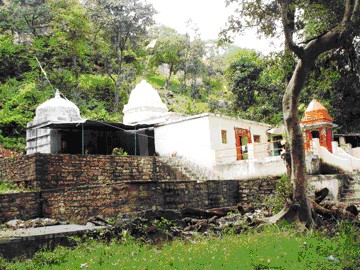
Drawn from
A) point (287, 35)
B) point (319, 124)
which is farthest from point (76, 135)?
point (287, 35)

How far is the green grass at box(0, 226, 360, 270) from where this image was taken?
6.17m

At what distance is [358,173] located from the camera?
18.4m

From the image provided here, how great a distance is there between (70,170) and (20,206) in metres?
3.62

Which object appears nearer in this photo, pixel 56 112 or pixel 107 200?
pixel 107 200

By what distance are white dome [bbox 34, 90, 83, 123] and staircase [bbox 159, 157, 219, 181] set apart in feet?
20.8

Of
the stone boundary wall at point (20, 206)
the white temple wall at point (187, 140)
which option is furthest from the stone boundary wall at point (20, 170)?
the white temple wall at point (187, 140)

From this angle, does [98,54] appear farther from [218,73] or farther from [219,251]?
[219,251]

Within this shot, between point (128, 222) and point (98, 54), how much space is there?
3812 centimetres

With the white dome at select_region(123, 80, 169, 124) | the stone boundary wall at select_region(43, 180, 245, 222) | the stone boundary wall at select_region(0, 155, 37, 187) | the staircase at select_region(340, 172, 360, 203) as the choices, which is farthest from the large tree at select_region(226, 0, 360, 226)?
the white dome at select_region(123, 80, 169, 124)

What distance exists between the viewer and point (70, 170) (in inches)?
642

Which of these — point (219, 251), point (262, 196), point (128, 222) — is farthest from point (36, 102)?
point (219, 251)

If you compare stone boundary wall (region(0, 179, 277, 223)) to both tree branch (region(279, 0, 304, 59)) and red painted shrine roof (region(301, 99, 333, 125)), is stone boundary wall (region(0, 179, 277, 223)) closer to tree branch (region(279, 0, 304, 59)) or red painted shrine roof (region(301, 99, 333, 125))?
tree branch (region(279, 0, 304, 59))

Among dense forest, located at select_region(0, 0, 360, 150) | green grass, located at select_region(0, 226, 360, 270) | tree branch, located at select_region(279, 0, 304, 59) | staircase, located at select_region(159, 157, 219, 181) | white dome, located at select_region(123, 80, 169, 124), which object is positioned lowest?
green grass, located at select_region(0, 226, 360, 270)

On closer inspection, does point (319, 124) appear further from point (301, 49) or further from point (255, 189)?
point (301, 49)
